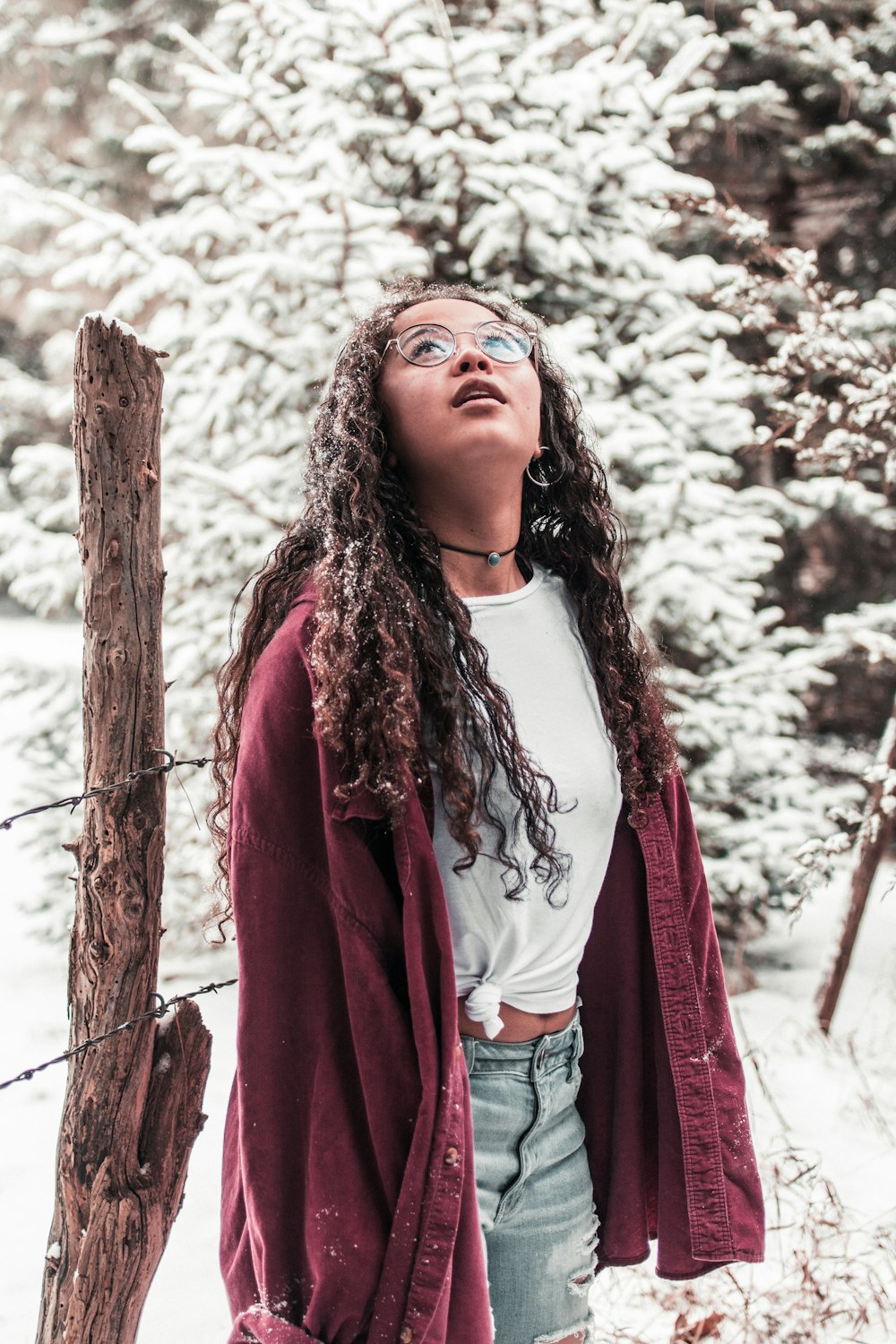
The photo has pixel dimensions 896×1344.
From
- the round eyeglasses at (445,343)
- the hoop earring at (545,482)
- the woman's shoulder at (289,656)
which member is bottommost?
the woman's shoulder at (289,656)

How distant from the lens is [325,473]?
151 centimetres

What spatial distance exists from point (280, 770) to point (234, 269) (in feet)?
8.80

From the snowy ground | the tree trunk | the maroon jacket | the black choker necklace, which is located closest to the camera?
the maroon jacket

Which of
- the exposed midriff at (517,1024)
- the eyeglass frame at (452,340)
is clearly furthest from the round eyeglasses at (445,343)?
the exposed midriff at (517,1024)

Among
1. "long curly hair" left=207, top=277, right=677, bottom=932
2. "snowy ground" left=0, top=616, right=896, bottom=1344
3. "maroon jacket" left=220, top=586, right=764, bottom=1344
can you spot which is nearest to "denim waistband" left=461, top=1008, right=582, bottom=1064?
"maroon jacket" left=220, top=586, right=764, bottom=1344

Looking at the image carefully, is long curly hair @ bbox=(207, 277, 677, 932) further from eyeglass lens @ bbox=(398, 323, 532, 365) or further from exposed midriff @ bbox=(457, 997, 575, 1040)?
exposed midriff @ bbox=(457, 997, 575, 1040)

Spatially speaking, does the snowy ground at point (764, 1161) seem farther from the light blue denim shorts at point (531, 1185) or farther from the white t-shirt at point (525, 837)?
the white t-shirt at point (525, 837)

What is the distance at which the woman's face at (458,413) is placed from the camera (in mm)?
1422

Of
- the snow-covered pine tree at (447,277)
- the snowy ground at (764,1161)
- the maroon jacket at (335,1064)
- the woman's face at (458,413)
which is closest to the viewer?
the maroon jacket at (335,1064)

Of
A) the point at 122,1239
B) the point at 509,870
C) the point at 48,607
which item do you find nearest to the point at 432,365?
the point at 509,870

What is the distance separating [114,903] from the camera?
1.55 metres

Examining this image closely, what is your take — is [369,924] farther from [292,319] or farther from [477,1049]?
[292,319]

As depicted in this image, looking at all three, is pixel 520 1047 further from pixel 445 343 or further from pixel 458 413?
pixel 445 343

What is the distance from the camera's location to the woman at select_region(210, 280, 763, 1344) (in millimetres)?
1233
